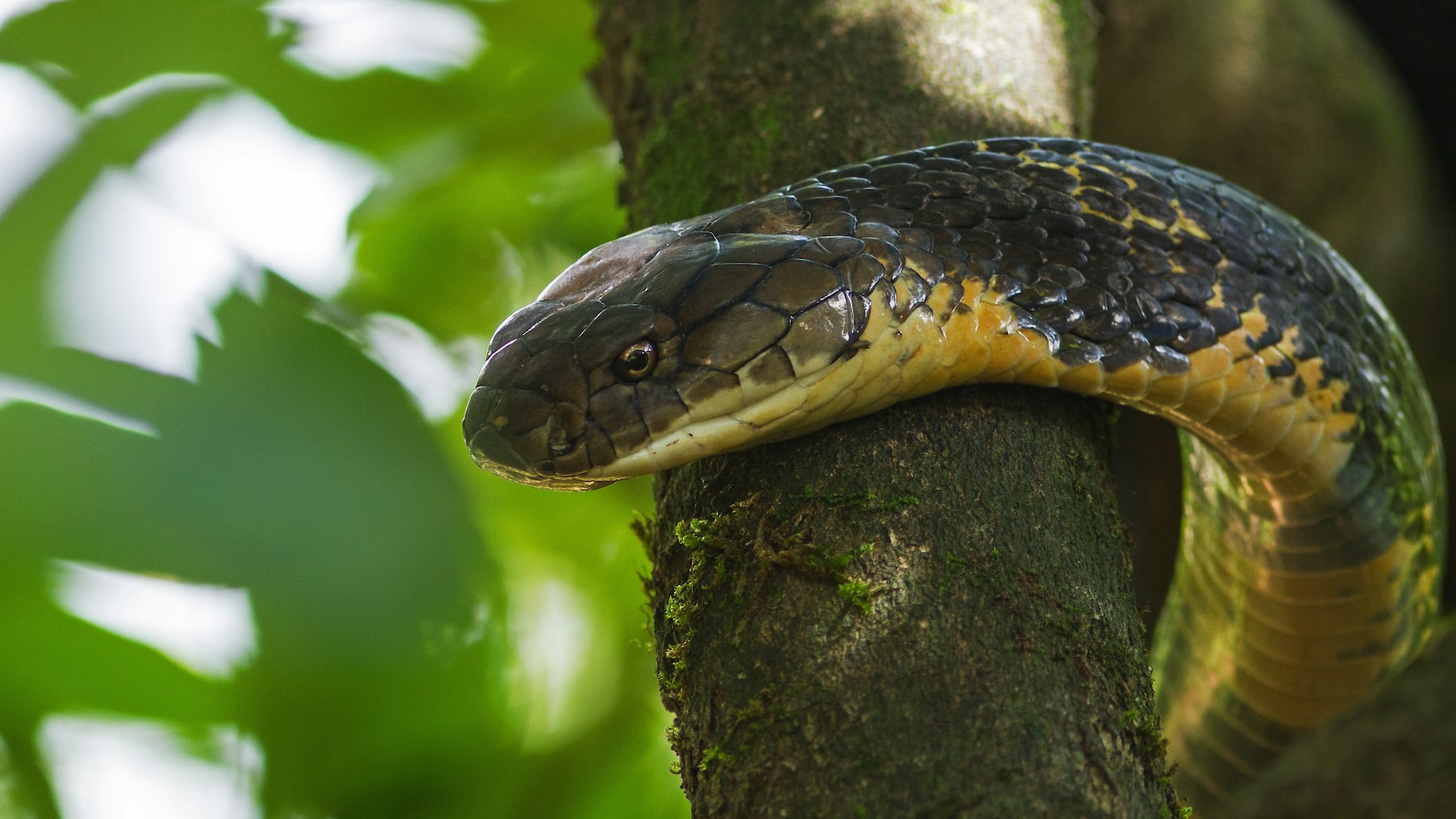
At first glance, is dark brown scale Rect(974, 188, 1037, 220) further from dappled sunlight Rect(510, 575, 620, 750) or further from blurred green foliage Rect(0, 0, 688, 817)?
dappled sunlight Rect(510, 575, 620, 750)

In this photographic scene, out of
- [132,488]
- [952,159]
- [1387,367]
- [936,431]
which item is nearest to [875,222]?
[952,159]

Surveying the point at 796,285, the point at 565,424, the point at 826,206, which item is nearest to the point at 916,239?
the point at 826,206

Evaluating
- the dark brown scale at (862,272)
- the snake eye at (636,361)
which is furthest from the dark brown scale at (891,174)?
the snake eye at (636,361)

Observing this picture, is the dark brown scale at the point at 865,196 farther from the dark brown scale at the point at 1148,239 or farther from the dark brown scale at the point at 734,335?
the dark brown scale at the point at 1148,239

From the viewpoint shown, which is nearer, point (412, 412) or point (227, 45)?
point (412, 412)

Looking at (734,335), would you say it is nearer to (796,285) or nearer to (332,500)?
(796,285)

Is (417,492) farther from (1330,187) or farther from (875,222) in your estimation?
(1330,187)
